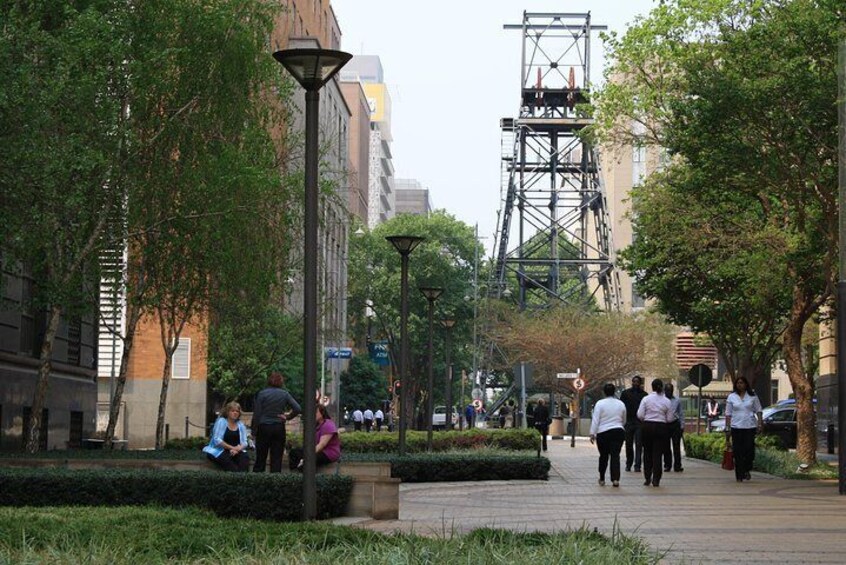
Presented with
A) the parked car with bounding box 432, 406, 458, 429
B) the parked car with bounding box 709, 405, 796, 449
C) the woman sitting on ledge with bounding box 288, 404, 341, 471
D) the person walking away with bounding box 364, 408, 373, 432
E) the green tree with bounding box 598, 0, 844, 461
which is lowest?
the woman sitting on ledge with bounding box 288, 404, 341, 471

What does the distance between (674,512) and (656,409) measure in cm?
704

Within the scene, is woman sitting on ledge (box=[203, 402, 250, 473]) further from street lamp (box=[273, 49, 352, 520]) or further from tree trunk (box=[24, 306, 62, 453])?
tree trunk (box=[24, 306, 62, 453])

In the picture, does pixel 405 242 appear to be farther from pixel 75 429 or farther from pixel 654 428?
pixel 75 429

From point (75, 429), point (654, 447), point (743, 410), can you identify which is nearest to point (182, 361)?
point (75, 429)

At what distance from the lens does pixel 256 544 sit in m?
11.2

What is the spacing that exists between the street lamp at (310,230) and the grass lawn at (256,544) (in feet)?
3.59

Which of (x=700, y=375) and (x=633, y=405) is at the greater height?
(x=700, y=375)

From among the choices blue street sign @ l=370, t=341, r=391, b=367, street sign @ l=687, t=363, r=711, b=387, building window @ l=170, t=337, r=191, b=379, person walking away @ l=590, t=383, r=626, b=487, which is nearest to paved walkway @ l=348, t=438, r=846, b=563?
person walking away @ l=590, t=383, r=626, b=487

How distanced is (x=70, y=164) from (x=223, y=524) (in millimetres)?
10888

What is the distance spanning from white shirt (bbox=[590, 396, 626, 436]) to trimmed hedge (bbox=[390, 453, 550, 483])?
364cm

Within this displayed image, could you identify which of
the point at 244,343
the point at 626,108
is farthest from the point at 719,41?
the point at 244,343

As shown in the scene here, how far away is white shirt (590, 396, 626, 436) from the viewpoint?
998 inches

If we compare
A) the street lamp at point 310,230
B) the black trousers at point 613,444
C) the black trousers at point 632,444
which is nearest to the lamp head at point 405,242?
the black trousers at point 632,444

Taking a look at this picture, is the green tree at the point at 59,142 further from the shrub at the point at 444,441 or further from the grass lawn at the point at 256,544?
the grass lawn at the point at 256,544
